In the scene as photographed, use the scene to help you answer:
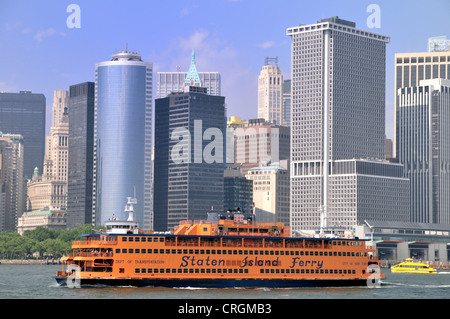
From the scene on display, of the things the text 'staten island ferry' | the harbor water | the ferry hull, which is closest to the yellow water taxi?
the harbor water

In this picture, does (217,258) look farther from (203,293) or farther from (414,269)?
(414,269)

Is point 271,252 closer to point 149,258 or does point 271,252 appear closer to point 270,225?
point 270,225

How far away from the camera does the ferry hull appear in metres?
85.5

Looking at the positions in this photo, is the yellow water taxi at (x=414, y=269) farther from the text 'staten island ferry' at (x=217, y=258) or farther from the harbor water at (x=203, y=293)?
the text 'staten island ferry' at (x=217, y=258)

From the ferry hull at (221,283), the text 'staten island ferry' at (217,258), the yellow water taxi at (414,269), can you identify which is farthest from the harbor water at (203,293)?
the yellow water taxi at (414,269)

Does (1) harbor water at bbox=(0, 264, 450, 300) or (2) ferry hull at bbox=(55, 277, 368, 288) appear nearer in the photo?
(1) harbor water at bbox=(0, 264, 450, 300)

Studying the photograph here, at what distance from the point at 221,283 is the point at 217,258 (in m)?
2.65

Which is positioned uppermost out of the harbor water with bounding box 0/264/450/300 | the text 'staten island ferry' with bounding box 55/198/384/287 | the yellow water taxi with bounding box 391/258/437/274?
the text 'staten island ferry' with bounding box 55/198/384/287

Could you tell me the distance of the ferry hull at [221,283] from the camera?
85.5 meters

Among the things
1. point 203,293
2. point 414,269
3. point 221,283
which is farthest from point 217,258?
point 414,269

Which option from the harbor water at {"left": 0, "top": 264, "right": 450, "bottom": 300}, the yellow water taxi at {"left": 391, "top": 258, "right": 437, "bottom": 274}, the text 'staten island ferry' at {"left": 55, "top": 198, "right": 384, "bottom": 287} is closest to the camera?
the harbor water at {"left": 0, "top": 264, "right": 450, "bottom": 300}

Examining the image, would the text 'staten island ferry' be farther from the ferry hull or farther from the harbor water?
the harbor water
